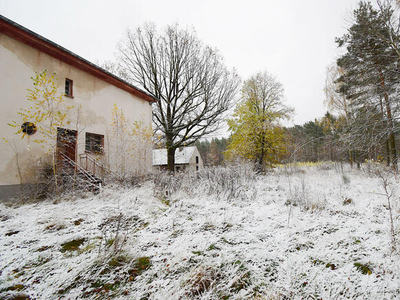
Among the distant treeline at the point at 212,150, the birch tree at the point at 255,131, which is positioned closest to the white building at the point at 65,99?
the birch tree at the point at 255,131

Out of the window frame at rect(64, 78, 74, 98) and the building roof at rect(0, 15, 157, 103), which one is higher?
the building roof at rect(0, 15, 157, 103)

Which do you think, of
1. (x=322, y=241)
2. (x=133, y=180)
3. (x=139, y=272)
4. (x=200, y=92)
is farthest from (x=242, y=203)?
(x=200, y=92)

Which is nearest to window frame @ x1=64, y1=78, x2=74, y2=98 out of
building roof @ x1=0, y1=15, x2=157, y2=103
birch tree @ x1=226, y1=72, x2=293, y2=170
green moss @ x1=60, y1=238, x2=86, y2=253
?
building roof @ x1=0, y1=15, x2=157, y2=103

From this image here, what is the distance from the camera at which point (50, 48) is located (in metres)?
7.23

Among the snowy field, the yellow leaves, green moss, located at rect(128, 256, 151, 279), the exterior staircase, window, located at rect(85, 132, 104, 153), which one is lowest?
green moss, located at rect(128, 256, 151, 279)

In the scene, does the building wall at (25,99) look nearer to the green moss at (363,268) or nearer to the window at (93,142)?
the window at (93,142)

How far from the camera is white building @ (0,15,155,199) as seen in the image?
6.05 m

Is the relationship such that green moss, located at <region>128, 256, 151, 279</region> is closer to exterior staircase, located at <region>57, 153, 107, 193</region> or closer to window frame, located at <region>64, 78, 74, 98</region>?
exterior staircase, located at <region>57, 153, 107, 193</region>

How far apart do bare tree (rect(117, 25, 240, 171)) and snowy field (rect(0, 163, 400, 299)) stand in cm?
977

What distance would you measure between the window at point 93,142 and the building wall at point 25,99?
0.83 feet

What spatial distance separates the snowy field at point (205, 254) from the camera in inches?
64.9

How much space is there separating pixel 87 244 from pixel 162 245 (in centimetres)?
108

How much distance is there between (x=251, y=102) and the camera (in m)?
13.9

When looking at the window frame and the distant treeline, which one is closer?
the window frame
